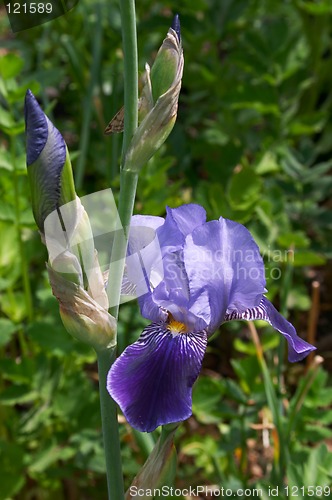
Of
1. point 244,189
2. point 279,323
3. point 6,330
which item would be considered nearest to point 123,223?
point 279,323

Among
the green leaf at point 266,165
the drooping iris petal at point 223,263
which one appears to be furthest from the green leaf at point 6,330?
the green leaf at point 266,165

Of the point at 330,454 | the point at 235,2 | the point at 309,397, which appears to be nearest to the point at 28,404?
the point at 309,397

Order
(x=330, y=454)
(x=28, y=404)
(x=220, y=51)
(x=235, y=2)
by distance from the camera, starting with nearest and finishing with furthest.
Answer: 1. (x=330, y=454)
2. (x=28, y=404)
3. (x=235, y=2)
4. (x=220, y=51)

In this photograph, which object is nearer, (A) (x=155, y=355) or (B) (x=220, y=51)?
(A) (x=155, y=355)

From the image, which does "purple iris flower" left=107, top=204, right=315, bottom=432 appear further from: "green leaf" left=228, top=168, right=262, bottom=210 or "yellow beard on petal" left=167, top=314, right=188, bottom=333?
"green leaf" left=228, top=168, right=262, bottom=210

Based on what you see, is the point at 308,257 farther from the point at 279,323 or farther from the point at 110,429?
the point at 110,429

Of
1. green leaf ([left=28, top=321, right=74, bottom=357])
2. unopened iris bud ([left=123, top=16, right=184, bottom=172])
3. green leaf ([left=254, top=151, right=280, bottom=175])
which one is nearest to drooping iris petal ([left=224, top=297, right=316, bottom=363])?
unopened iris bud ([left=123, top=16, right=184, bottom=172])

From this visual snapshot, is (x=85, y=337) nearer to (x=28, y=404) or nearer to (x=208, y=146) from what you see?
(x=28, y=404)
